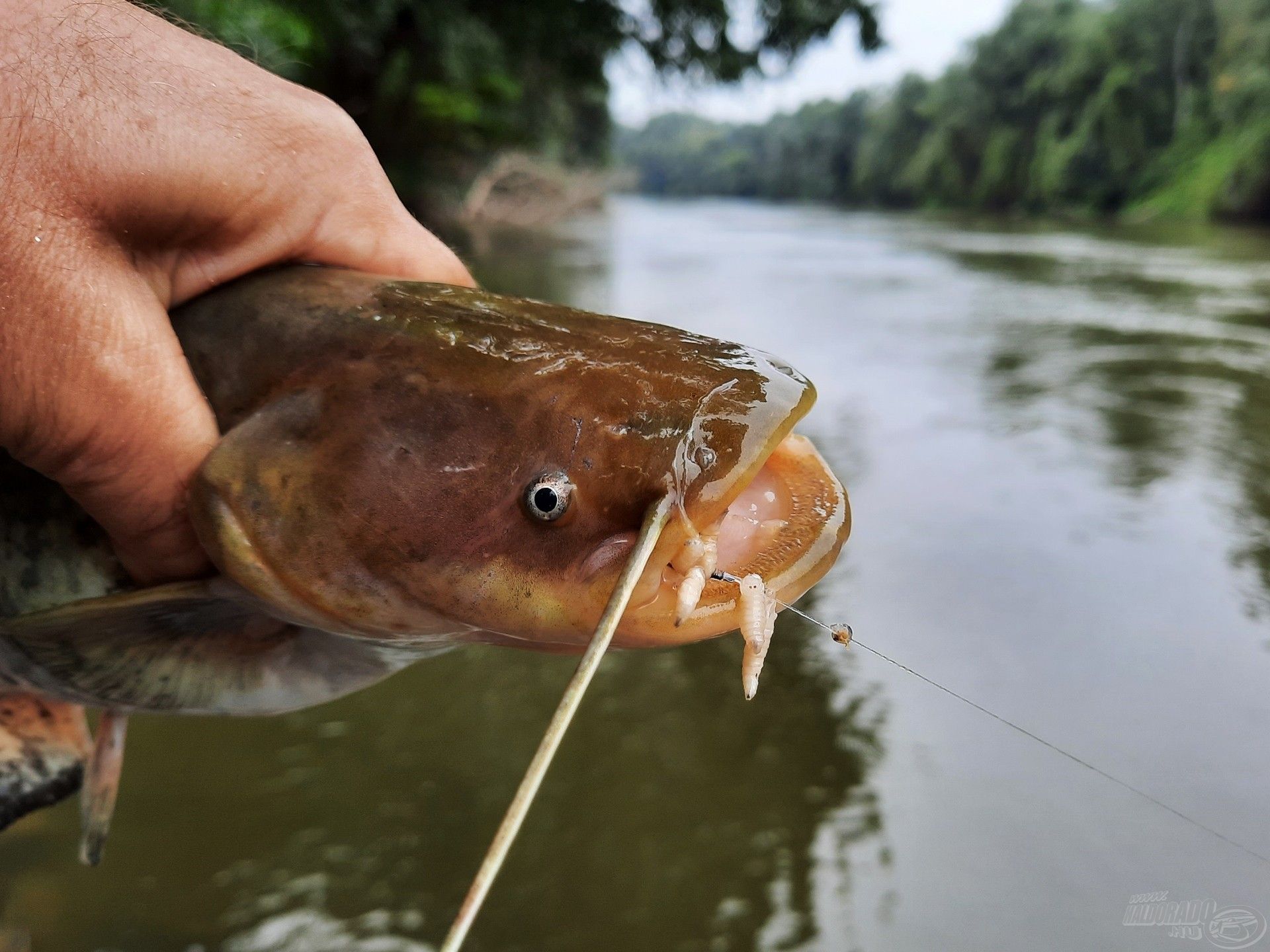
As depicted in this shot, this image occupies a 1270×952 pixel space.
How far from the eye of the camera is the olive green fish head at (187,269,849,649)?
3.43 ft

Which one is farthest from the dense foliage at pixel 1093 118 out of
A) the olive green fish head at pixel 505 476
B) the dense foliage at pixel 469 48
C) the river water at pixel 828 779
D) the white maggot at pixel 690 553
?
the white maggot at pixel 690 553

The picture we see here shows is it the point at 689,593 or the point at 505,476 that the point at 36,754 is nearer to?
the point at 505,476

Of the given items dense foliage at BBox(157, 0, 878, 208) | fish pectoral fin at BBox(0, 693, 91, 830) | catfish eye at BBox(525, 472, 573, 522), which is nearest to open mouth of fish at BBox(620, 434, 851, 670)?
catfish eye at BBox(525, 472, 573, 522)

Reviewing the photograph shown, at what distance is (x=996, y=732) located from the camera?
2.30 m

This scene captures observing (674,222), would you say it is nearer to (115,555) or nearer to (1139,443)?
(1139,443)

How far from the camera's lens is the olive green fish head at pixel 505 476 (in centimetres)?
104

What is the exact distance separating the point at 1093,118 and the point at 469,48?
33.9 metres

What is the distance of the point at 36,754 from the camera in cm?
172

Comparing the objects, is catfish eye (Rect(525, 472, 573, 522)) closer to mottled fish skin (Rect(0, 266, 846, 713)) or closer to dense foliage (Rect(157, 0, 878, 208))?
mottled fish skin (Rect(0, 266, 846, 713))

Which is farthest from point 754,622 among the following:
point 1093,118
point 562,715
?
point 1093,118

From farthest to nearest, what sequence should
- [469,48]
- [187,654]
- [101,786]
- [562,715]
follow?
[469,48] → [101,786] → [187,654] → [562,715]

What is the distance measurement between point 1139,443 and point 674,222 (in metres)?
28.1

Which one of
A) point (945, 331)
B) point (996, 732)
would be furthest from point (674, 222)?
point (996, 732)

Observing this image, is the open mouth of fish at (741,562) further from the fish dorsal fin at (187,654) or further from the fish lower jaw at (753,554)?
the fish dorsal fin at (187,654)
